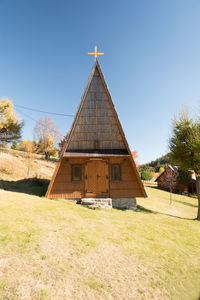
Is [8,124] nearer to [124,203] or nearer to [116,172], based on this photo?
[116,172]

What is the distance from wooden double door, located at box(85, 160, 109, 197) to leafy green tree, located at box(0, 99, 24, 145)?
739 inches

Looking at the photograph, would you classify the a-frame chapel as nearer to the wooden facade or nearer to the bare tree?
the wooden facade

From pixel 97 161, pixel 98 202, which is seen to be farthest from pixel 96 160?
pixel 98 202

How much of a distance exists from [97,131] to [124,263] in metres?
9.28

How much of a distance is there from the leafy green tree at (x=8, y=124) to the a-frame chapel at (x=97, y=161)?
17411 mm

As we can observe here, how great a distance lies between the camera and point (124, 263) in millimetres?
4605

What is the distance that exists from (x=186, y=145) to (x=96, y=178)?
8.71 m

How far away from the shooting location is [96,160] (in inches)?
476

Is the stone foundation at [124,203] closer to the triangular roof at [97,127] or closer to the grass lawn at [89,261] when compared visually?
the triangular roof at [97,127]

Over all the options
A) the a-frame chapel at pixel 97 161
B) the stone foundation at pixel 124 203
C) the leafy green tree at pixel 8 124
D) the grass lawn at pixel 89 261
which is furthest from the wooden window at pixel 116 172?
the leafy green tree at pixel 8 124

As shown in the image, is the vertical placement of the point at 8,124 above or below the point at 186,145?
above

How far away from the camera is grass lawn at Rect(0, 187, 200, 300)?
3.38 metres

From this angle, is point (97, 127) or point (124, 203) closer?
point (124, 203)

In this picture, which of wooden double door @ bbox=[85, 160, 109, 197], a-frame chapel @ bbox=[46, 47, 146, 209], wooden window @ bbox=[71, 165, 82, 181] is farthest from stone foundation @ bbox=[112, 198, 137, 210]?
wooden window @ bbox=[71, 165, 82, 181]
